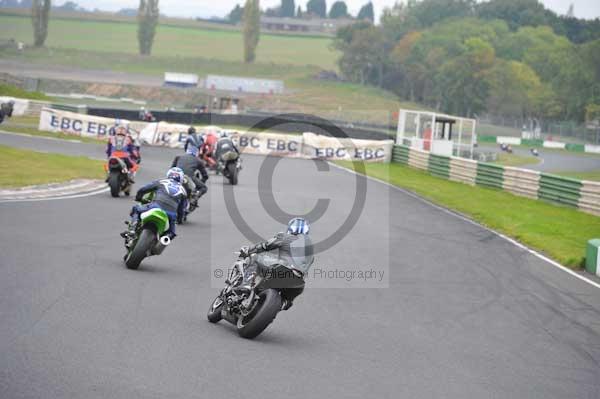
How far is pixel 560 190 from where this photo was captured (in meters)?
27.2

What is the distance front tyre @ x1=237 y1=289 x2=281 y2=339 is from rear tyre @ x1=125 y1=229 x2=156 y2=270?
3.26 meters

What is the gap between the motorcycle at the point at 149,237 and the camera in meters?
11.8

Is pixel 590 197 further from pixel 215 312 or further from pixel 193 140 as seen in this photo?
pixel 215 312

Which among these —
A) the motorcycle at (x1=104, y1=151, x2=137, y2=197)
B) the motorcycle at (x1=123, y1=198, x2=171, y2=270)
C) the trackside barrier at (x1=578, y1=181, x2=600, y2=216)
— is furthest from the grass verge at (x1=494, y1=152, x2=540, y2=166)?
the motorcycle at (x1=123, y1=198, x2=171, y2=270)

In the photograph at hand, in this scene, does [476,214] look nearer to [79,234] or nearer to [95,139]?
[79,234]

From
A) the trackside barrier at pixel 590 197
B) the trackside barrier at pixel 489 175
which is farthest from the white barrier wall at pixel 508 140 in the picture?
the trackside barrier at pixel 590 197

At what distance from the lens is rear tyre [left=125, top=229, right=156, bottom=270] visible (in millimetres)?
11820

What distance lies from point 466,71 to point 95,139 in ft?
223

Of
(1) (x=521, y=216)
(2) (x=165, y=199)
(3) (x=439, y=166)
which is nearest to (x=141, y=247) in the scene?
(2) (x=165, y=199)

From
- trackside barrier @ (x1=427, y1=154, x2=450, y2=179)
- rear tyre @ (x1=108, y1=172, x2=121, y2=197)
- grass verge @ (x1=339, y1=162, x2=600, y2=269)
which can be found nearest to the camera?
grass verge @ (x1=339, y1=162, x2=600, y2=269)

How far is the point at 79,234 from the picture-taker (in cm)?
1465

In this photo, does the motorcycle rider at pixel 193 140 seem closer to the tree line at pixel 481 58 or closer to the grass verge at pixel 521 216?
the grass verge at pixel 521 216

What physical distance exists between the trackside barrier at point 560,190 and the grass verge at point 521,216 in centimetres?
31

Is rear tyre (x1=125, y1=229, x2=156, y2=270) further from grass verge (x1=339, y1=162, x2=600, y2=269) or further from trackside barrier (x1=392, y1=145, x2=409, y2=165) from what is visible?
trackside barrier (x1=392, y1=145, x2=409, y2=165)
